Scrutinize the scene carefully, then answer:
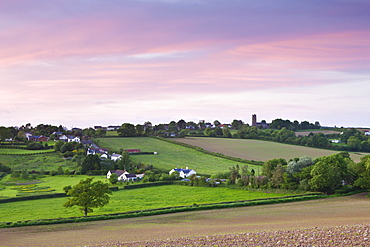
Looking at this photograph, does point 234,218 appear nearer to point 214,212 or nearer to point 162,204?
point 214,212

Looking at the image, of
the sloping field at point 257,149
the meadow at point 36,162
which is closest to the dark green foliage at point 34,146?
the meadow at point 36,162

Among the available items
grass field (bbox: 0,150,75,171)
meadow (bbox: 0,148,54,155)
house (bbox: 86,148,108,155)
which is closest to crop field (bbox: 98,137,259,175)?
house (bbox: 86,148,108,155)

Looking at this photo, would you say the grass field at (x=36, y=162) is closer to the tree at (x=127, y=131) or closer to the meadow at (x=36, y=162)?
the meadow at (x=36, y=162)

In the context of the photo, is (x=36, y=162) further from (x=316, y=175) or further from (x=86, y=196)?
(x=316, y=175)

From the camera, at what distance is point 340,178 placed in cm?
5881

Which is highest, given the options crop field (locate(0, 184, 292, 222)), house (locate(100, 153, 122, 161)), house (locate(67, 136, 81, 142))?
house (locate(67, 136, 81, 142))

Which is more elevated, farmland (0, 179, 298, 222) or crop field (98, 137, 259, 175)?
crop field (98, 137, 259, 175)

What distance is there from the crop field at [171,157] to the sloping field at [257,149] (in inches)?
311

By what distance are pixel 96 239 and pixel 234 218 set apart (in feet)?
52.1

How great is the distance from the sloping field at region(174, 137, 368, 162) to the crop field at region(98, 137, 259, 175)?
25.9ft

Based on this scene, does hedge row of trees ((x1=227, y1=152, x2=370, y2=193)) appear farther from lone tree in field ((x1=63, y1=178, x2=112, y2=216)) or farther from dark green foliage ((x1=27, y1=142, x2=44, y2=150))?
dark green foliage ((x1=27, y1=142, x2=44, y2=150))

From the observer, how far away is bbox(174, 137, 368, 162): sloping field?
107450 millimetres

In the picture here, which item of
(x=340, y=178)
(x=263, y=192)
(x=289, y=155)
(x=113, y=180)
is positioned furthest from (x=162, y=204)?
(x=289, y=155)

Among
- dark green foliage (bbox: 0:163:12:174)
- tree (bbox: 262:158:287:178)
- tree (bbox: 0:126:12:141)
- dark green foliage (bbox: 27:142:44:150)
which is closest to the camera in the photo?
tree (bbox: 262:158:287:178)
